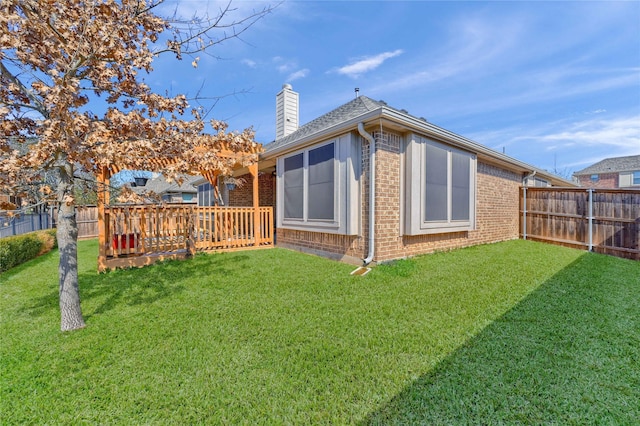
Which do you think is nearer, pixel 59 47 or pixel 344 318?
pixel 59 47

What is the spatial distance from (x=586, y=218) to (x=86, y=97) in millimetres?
12117

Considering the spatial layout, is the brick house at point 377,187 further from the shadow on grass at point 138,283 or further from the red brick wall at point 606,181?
the red brick wall at point 606,181

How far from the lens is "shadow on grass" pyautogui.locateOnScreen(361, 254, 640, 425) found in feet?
6.34

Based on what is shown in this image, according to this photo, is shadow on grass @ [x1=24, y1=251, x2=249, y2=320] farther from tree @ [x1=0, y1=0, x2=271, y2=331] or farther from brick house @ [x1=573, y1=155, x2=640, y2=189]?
brick house @ [x1=573, y1=155, x2=640, y2=189]

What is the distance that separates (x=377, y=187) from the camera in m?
5.62

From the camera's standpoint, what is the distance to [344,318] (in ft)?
11.5

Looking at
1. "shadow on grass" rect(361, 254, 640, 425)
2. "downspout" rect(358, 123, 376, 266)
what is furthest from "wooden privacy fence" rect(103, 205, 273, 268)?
"shadow on grass" rect(361, 254, 640, 425)

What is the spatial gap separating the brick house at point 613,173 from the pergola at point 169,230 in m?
30.7

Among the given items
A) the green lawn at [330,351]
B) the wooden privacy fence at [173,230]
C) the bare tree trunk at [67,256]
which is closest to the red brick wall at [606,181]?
the green lawn at [330,351]

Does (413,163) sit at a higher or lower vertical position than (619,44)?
lower

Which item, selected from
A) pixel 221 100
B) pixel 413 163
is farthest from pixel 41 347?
pixel 413 163

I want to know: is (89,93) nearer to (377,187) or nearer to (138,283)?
(138,283)

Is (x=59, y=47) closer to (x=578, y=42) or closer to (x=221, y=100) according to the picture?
(x=221, y=100)

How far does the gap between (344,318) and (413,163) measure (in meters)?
3.77
